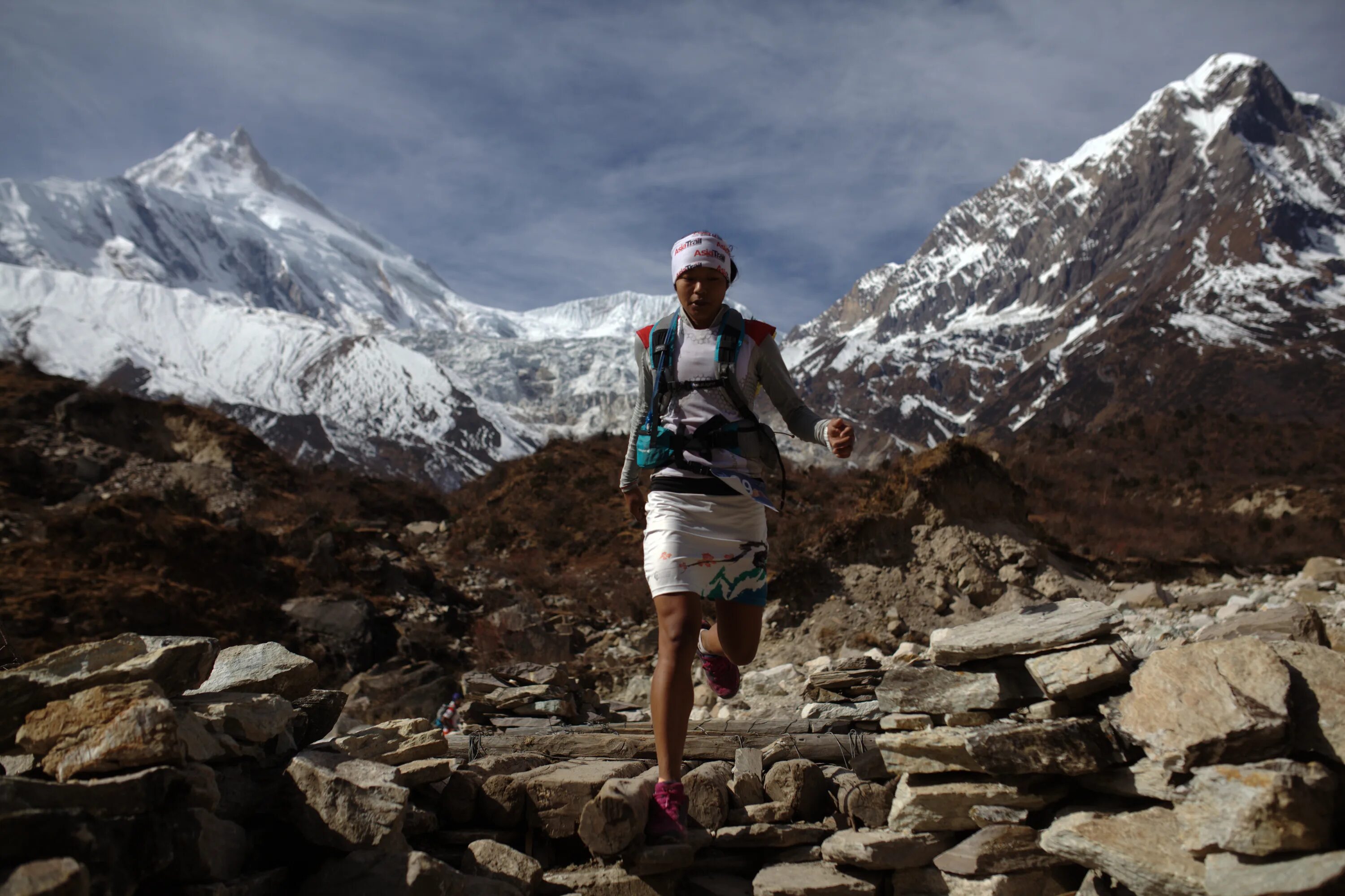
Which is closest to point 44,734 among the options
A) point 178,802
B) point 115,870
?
point 178,802

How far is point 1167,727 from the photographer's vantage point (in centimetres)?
230

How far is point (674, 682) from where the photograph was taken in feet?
9.15

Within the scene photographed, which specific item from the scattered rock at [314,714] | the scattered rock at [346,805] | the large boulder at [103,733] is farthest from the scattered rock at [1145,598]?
the large boulder at [103,733]

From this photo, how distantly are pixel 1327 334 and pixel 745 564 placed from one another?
284 feet

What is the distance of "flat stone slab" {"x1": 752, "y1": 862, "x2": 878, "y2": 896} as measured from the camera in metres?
2.62

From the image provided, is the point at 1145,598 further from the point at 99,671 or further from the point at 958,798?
the point at 99,671

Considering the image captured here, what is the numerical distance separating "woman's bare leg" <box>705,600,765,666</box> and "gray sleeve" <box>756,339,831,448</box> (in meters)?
0.70

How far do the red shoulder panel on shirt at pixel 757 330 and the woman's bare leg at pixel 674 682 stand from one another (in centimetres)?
102

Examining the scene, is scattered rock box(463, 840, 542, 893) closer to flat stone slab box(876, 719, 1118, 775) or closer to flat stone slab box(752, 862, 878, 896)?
flat stone slab box(752, 862, 878, 896)

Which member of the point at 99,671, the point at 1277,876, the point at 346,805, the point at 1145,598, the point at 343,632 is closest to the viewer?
the point at 1277,876

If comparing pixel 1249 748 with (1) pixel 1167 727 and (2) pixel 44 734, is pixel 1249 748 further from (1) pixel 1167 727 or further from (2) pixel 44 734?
(2) pixel 44 734

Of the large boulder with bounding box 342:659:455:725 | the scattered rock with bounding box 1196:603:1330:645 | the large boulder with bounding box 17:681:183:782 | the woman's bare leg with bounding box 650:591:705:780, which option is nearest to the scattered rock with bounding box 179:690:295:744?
the large boulder with bounding box 17:681:183:782

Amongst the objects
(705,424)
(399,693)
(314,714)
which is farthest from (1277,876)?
(399,693)

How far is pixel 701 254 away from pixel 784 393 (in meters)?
0.63
